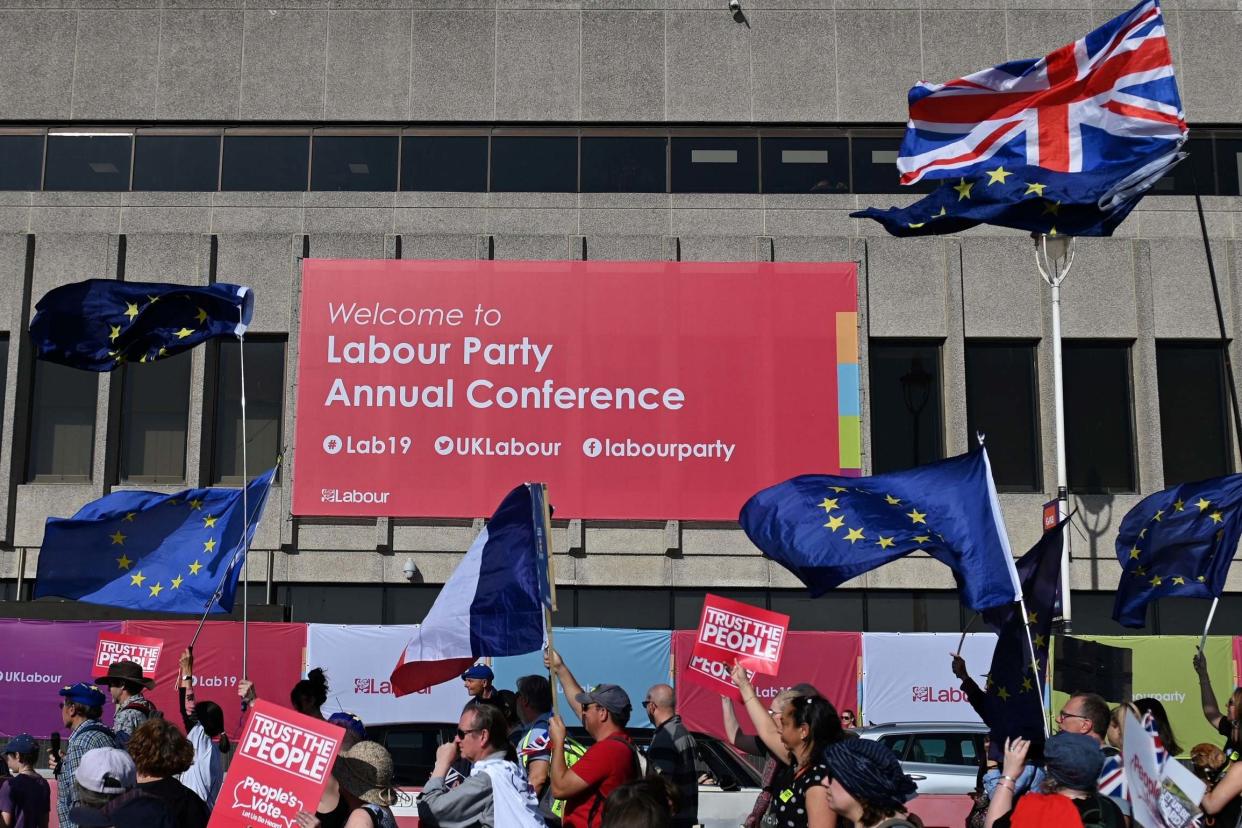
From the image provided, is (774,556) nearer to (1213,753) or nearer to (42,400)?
(1213,753)

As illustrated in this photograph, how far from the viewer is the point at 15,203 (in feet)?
74.6

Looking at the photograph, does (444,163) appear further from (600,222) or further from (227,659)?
(227,659)

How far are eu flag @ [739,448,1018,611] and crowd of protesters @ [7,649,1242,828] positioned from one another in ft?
4.87

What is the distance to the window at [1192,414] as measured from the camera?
73.2 feet

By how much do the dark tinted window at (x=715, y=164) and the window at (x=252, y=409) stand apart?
7.10m

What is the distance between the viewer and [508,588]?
887 centimetres

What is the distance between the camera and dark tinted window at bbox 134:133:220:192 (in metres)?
23.1

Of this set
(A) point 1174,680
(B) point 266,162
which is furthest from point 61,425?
(A) point 1174,680

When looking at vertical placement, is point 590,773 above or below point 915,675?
above

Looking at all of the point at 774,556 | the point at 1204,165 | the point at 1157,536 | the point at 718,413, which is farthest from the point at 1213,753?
the point at 1204,165

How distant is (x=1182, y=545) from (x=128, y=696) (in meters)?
8.88

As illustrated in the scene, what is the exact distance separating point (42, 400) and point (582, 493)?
8789mm

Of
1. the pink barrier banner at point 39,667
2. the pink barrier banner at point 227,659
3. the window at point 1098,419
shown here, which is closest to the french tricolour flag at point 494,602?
the pink barrier banner at point 227,659

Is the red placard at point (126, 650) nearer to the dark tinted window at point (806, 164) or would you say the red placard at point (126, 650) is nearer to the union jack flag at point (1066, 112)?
the union jack flag at point (1066, 112)
